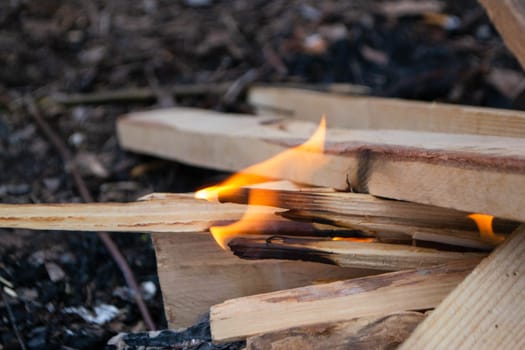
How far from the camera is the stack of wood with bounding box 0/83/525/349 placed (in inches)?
54.0

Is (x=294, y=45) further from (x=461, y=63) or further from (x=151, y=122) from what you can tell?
(x=151, y=122)

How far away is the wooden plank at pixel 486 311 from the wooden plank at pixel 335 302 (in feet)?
0.26

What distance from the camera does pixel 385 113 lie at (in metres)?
2.35

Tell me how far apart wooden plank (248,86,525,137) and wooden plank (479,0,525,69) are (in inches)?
10.0

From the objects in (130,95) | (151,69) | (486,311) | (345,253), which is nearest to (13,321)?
(345,253)

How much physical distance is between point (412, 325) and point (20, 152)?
6.85 ft

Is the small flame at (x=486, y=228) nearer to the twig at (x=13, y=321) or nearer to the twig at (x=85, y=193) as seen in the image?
the twig at (x=85, y=193)

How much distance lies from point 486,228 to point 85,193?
5.27ft

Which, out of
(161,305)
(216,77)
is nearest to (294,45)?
(216,77)

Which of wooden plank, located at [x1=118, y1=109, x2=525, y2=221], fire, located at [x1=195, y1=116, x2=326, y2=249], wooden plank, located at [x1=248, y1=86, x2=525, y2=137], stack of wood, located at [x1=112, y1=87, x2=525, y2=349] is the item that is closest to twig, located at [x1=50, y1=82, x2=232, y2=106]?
wooden plank, located at [x1=248, y1=86, x2=525, y2=137]

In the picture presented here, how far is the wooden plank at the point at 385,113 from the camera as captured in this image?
1925mm

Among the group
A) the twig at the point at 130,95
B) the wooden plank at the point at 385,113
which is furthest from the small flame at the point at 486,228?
the twig at the point at 130,95

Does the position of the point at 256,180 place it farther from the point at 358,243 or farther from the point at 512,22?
the point at 512,22

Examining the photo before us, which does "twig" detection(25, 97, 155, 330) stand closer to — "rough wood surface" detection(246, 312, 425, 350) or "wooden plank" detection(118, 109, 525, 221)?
"wooden plank" detection(118, 109, 525, 221)
